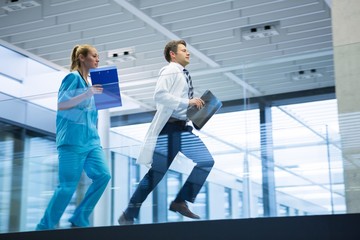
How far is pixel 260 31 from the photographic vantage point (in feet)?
32.4

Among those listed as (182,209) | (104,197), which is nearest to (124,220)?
(104,197)

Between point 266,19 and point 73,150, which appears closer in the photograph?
point 73,150

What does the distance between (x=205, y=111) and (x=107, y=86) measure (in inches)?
30.9

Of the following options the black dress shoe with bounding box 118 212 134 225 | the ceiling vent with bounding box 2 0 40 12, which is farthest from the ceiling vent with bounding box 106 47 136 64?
the black dress shoe with bounding box 118 212 134 225

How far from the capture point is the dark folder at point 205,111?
5188 mm

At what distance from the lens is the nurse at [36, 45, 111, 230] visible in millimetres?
5340

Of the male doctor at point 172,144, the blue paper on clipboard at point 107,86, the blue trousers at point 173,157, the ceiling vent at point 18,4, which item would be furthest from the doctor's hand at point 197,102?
the ceiling vent at point 18,4

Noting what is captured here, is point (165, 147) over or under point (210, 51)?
under

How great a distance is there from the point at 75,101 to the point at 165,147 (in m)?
0.79

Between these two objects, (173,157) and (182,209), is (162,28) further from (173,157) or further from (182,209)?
(182,209)

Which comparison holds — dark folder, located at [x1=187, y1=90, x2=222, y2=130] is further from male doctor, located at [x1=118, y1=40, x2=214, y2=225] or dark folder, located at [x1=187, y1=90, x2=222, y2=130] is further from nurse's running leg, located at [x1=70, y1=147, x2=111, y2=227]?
nurse's running leg, located at [x1=70, y1=147, x2=111, y2=227]

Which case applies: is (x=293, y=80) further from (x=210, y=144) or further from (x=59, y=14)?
(x=59, y=14)

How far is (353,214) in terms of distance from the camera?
4508 millimetres

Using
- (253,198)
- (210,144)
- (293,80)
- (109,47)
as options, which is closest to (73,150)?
(210,144)
